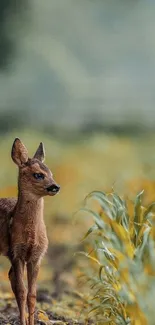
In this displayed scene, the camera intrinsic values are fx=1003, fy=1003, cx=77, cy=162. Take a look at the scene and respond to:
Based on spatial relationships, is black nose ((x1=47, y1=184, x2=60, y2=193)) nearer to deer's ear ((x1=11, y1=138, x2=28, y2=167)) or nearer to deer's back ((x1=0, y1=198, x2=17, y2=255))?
deer's ear ((x1=11, y1=138, x2=28, y2=167))

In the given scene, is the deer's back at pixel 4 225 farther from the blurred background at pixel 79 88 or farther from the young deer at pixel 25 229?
the blurred background at pixel 79 88

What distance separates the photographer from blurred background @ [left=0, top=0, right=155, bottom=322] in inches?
579

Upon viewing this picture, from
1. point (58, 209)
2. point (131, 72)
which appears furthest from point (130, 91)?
point (58, 209)

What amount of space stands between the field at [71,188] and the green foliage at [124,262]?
117 cm

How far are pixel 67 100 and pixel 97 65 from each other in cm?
121

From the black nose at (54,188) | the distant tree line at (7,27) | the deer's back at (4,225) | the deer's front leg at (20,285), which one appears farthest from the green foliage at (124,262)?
the distant tree line at (7,27)

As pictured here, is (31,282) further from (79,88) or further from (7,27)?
(7,27)

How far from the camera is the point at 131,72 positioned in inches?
713

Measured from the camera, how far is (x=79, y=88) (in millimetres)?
17656

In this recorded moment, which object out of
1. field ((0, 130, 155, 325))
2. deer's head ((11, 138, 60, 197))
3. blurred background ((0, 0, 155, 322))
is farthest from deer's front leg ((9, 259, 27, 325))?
blurred background ((0, 0, 155, 322))

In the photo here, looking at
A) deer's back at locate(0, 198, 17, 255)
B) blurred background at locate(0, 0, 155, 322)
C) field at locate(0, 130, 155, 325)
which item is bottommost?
deer's back at locate(0, 198, 17, 255)

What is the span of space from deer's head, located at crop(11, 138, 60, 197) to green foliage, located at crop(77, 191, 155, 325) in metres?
0.25

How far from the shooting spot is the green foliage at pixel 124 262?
16.5ft

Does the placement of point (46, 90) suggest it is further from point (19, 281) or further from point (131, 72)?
point (19, 281)
